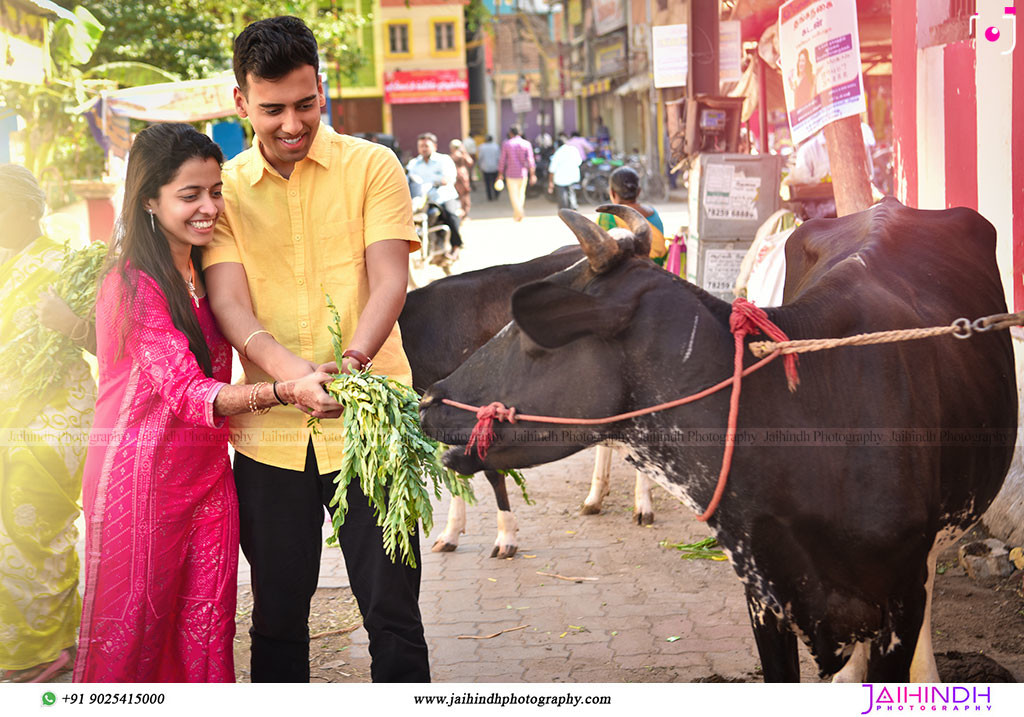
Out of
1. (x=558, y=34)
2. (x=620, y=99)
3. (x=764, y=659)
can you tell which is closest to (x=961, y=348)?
(x=764, y=659)

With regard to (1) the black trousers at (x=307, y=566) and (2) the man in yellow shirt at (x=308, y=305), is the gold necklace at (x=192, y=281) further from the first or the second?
(1) the black trousers at (x=307, y=566)

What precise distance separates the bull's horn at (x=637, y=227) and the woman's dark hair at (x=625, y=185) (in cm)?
385

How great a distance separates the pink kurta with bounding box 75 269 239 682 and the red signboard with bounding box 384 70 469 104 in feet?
86.4

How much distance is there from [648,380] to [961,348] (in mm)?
1077

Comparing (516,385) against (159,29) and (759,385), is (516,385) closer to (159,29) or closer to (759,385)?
(759,385)

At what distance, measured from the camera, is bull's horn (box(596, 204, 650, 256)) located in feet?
8.37

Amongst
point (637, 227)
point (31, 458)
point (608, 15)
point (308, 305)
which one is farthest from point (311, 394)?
point (608, 15)

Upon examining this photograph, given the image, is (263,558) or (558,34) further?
(558,34)

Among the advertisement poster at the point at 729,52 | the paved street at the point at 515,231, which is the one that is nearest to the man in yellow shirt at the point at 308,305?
the advertisement poster at the point at 729,52

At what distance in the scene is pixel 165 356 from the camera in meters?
2.50

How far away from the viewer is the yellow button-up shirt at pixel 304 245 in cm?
268

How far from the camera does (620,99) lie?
34594mm

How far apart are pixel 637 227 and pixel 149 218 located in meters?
1.19
